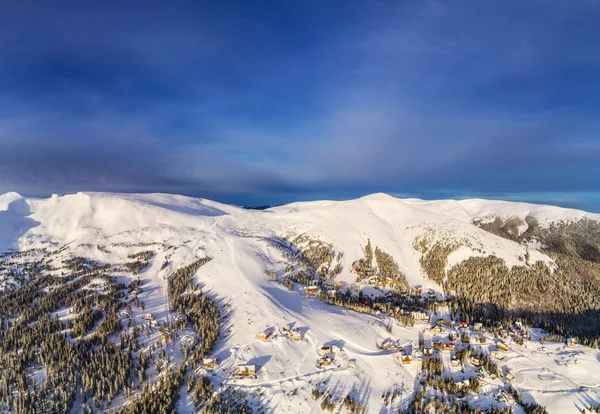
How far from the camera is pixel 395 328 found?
232ft

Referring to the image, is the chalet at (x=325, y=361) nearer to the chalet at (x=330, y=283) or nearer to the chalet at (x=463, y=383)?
the chalet at (x=463, y=383)

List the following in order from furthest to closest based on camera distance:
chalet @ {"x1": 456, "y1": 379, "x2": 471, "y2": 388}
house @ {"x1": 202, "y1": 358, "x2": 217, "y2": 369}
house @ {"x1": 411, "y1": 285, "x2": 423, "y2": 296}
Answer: house @ {"x1": 411, "y1": 285, "x2": 423, "y2": 296} → house @ {"x1": 202, "y1": 358, "x2": 217, "y2": 369} → chalet @ {"x1": 456, "y1": 379, "x2": 471, "y2": 388}

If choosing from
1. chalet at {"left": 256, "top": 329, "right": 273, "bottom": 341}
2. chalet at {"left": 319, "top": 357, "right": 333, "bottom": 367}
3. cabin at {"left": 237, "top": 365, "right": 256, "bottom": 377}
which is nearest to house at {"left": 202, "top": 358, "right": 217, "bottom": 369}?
cabin at {"left": 237, "top": 365, "right": 256, "bottom": 377}

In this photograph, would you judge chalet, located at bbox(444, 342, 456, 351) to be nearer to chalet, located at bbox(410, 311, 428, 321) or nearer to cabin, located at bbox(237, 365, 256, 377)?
chalet, located at bbox(410, 311, 428, 321)

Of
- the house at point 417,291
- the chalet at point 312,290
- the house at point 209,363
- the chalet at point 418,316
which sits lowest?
the house at point 209,363

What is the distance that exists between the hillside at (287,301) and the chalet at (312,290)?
4.40ft

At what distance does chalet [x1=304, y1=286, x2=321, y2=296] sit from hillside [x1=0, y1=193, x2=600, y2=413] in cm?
134

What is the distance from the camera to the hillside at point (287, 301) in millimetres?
51281

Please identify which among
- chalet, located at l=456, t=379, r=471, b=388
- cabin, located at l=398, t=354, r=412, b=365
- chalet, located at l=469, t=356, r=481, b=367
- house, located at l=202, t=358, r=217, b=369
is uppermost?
chalet, located at l=469, t=356, r=481, b=367

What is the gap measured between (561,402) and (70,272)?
126325 mm

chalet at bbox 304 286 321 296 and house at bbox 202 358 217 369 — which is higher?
chalet at bbox 304 286 321 296

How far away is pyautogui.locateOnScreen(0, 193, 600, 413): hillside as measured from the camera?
51.3 m

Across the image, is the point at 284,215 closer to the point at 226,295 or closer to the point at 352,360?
the point at 226,295

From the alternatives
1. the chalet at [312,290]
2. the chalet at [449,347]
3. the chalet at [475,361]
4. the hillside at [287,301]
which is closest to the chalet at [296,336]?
the hillside at [287,301]
